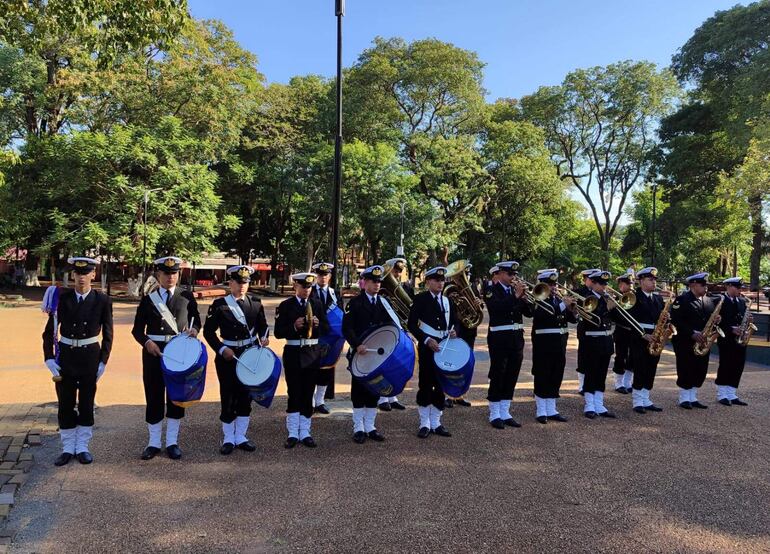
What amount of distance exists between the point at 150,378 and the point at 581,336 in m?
5.96

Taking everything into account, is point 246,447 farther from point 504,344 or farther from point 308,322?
point 504,344

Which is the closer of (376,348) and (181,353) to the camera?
(181,353)

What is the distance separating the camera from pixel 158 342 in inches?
228

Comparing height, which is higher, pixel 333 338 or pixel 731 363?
pixel 333 338

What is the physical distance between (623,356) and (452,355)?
4.21 meters

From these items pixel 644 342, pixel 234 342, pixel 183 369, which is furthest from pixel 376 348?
pixel 644 342

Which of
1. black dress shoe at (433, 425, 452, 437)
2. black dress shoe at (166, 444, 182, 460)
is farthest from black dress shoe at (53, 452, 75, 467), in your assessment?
black dress shoe at (433, 425, 452, 437)

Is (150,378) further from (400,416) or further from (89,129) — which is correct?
(89,129)

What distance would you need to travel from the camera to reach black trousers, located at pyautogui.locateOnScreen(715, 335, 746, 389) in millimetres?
8359

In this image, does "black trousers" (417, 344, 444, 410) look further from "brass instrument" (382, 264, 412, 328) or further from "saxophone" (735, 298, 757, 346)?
"saxophone" (735, 298, 757, 346)

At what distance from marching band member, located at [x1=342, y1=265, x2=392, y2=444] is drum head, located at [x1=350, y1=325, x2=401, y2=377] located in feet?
0.28

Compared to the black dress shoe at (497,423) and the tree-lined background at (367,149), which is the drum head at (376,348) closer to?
the black dress shoe at (497,423)

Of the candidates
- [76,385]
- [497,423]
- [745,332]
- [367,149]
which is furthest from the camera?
[367,149]

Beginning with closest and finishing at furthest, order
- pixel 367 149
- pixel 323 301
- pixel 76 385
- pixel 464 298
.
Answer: pixel 76 385
pixel 323 301
pixel 464 298
pixel 367 149
